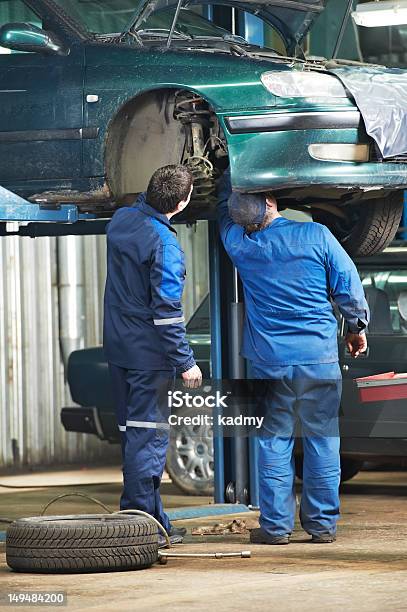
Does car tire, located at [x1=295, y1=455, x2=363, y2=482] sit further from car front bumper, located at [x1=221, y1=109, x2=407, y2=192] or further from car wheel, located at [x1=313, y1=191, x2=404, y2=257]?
car front bumper, located at [x1=221, y1=109, x2=407, y2=192]

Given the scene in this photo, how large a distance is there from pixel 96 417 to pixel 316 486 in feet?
13.2

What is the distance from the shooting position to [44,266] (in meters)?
13.6

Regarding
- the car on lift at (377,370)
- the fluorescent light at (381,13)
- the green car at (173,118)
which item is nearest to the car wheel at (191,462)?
the car on lift at (377,370)

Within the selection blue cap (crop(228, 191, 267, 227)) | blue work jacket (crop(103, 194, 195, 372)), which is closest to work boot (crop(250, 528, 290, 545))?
blue work jacket (crop(103, 194, 195, 372))

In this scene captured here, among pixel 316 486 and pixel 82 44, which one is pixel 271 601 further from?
pixel 82 44

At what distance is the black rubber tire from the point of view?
6492 millimetres

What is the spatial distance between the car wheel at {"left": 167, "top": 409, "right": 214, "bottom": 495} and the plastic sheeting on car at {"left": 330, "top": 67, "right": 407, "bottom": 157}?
3.61 metres

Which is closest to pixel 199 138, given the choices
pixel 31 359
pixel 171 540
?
pixel 171 540

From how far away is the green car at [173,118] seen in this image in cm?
760

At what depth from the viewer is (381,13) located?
1105 cm

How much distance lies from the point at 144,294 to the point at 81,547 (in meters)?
1.39

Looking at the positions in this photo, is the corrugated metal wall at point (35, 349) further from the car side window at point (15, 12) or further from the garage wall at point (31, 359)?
the car side window at point (15, 12)

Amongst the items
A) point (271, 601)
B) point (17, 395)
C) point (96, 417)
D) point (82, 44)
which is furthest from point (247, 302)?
point (17, 395)

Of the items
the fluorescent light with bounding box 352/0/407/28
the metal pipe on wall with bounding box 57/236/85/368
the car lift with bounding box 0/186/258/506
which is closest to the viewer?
the car lift with bounding box 0/186/258/506
